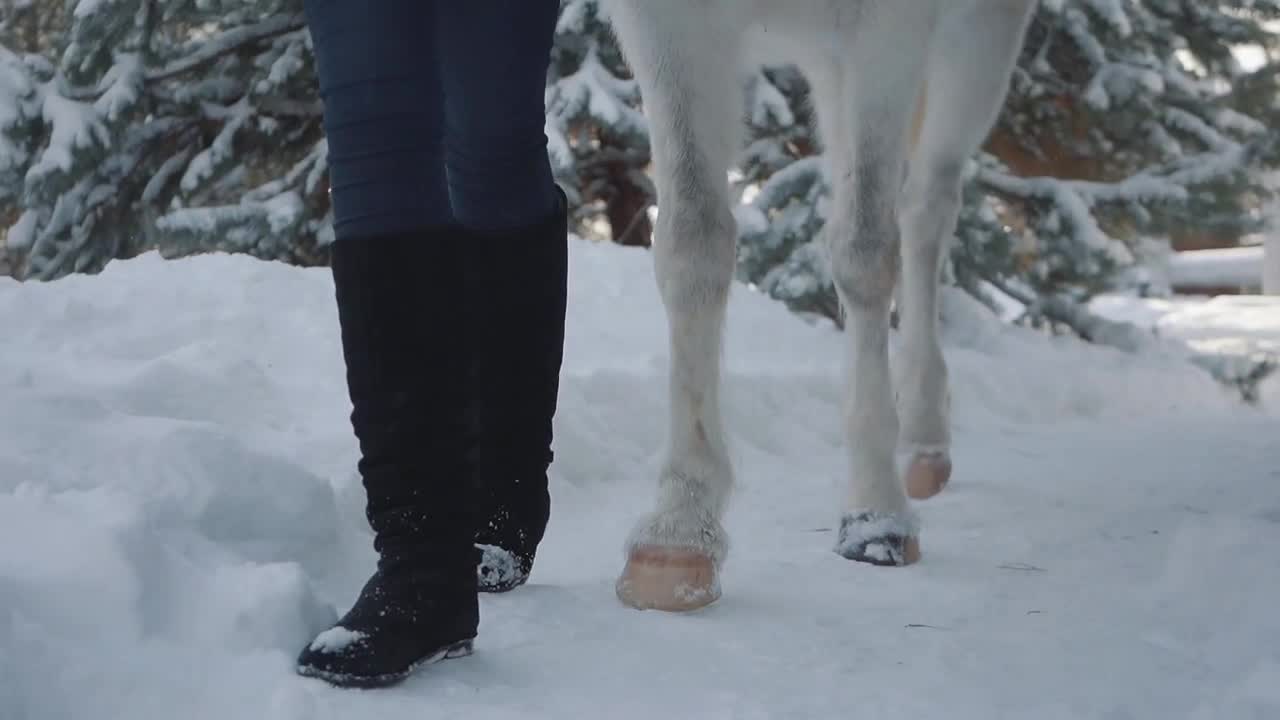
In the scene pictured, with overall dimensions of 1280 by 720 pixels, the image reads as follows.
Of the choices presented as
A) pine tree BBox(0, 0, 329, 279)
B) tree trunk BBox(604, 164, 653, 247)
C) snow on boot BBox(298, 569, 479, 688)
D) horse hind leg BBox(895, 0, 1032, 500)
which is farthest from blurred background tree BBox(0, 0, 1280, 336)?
snow on boot BBox(298, 569, 479, 688)

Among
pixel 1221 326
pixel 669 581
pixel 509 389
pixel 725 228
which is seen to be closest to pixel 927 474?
pixel 725 228

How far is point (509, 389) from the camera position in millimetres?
1540

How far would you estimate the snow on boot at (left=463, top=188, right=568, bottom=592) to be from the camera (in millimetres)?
1534

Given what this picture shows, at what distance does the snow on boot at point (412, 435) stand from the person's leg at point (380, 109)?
0.04 metres

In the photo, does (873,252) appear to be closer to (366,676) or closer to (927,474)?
(927,474)

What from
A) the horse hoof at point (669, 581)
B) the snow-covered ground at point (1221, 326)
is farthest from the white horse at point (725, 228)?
the snow-covered ground at point (1221, 326)

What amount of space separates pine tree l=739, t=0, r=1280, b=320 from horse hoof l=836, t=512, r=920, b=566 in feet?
7.87

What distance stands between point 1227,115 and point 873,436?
3.55 meters

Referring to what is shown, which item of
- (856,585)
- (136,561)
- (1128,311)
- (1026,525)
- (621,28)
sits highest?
(621,28)

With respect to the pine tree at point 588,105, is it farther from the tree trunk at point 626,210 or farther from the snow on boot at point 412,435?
the snow on boot at point 412,435

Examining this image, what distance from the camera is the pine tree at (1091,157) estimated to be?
14.7 feet

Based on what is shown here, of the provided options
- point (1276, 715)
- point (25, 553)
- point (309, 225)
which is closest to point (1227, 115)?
point (309, 225)

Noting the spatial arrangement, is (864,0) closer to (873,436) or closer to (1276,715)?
(873,436)

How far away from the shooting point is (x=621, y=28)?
1876mm
